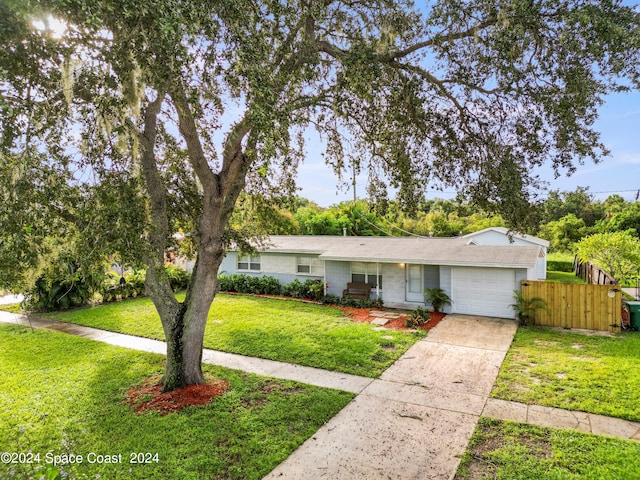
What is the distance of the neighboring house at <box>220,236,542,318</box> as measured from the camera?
12.6 metres

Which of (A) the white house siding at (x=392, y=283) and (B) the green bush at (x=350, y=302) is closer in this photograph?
(B) the green bush at (x=350, y=302)

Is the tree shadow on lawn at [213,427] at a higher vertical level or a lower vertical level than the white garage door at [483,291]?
lower

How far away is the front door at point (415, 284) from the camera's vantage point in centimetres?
1452

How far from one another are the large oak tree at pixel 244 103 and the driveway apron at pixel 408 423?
3.19 meters

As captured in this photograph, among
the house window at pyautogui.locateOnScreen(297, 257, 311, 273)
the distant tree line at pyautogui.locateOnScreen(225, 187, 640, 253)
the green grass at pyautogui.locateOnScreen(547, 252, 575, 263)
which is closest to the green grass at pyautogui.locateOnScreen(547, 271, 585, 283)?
the distant tree line at pyautogui.locateOnScreen(225, 187, 640, 253)

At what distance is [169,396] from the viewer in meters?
6.53

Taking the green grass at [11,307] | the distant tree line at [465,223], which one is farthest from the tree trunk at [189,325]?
the distant tree line at [465,223]

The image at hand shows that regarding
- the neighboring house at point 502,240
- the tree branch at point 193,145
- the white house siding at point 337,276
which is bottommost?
the white house siding at point 337,276

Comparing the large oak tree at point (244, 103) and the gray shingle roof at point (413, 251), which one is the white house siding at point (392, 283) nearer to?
the gray shingle roof at point (413, 251)

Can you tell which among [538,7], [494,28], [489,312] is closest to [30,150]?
[494,28]

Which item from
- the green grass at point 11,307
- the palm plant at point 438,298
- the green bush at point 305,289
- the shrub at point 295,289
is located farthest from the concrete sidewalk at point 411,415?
the green grass at point 11,307

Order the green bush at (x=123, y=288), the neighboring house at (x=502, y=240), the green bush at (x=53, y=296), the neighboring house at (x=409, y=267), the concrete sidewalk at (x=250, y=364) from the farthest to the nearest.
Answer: the neighboring house at (x=502, y=240), the green bush at (x=123, y=288), the green bush at (x=53, y=296), the neighboring house at (x=409, y=267), the concrete sidewalk at (x=250, y=364)

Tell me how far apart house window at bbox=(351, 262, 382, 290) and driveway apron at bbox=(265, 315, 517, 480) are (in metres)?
6.08

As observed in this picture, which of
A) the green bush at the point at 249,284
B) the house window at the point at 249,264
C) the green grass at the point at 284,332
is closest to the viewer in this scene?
the green grass at the point at 284,332
